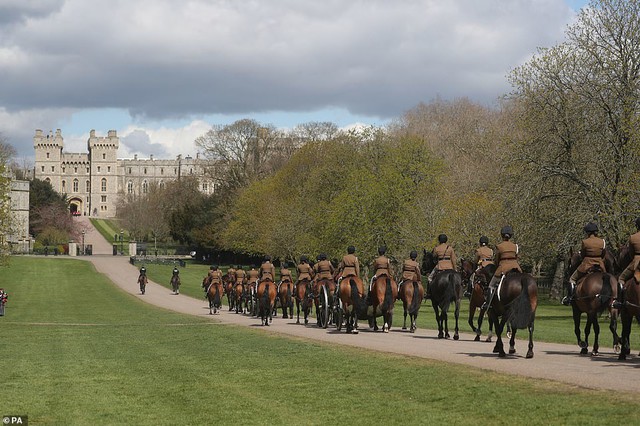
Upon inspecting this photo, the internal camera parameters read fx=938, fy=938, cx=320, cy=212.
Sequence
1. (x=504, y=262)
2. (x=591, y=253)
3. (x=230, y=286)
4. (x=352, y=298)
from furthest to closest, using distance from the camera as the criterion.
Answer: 1. (x=230, y=286)
2. (x=352, y=298)
3. (x=504, y=262)
4. (x=591, y=253)

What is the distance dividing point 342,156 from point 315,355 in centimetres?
5888

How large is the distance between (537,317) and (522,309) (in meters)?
23.4

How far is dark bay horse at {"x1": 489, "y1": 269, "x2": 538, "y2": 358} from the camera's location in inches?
695

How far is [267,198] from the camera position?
293 ft

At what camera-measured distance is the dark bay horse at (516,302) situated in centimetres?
1766

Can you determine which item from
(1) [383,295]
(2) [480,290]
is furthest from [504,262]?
(1) [383,295]

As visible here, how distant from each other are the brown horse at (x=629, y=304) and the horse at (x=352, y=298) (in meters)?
9.39

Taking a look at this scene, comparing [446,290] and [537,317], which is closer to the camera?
[446,290]

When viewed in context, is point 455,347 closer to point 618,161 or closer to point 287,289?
point 287,289

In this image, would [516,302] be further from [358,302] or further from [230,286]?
[230,286]

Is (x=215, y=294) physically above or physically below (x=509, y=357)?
below

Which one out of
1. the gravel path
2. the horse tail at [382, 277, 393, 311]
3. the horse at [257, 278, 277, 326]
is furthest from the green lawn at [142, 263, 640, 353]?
the horse at [257, 278, 277, 326]

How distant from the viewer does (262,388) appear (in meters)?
14.7

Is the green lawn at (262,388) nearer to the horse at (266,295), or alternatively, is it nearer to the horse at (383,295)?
the horse at (383,295)
